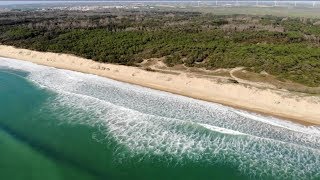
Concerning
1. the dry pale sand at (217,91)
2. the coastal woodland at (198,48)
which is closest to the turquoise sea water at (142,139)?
the dry pale sand at (217,91)

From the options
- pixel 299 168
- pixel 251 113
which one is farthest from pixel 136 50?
pixel 299 168

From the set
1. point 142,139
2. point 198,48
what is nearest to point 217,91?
point 142,139

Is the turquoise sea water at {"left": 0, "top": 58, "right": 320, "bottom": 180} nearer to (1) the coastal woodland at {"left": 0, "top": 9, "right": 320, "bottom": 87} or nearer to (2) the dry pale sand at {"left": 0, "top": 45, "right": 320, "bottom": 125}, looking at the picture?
(2) the dry pale sand at {"left": 0, "top": 45, "right": 320, "bottom": 125}

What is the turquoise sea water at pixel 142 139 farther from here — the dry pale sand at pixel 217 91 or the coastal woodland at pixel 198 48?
the coastal woodland at pixel 198 48

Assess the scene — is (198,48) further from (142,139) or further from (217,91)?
(142,139)

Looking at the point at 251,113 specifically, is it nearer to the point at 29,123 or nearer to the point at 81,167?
the point at 81,167

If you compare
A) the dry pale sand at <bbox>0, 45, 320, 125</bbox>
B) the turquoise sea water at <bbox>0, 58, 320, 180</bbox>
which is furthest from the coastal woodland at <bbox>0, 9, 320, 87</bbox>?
the turquoise sea water at <bbox>0, 58, 320, 180</bbox>

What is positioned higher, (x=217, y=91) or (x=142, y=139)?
(x=217, y=91)
